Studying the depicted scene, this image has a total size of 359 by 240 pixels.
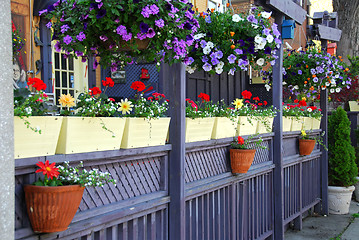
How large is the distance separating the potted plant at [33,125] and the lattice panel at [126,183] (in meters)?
0.38

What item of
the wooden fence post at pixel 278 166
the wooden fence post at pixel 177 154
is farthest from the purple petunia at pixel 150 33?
the wooden fence post at pixel 278 166

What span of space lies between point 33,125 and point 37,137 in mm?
65

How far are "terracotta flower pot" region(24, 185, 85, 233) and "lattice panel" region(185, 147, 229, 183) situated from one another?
156cm

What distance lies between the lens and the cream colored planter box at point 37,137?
2.14 metres

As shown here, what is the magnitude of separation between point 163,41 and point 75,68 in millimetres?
4740

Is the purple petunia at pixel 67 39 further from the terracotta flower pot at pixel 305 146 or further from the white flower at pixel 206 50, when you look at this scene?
the terracotta flower pot at pixel 305 146

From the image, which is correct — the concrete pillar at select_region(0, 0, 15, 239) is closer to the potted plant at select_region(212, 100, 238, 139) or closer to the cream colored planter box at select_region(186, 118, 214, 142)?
the cream colored planter box at select_region(186, 118, 214, 142)

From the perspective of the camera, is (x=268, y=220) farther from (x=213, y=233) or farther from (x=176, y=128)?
(x=176, y=128)

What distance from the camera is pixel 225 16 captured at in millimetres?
3992

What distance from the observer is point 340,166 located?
779 centimetres

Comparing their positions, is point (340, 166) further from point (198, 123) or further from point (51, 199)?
point (51, 199)

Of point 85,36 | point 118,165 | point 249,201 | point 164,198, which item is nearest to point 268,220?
point 249,201

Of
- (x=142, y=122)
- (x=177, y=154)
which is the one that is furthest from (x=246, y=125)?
(x=142, y=122)

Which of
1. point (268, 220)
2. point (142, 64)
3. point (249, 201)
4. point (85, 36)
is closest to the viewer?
point (85, 36)
